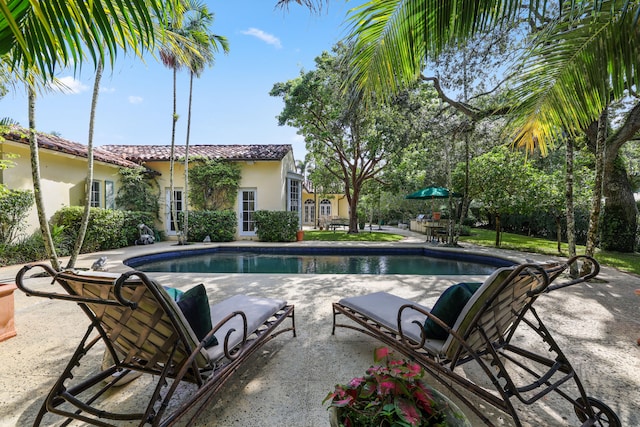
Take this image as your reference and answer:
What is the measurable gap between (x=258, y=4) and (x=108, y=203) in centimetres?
1172

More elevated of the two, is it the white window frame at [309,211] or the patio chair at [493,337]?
the white window frame at [309,211]

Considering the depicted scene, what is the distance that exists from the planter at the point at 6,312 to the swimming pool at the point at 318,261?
17.1 feet

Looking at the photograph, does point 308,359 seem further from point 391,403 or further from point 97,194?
point 97,194

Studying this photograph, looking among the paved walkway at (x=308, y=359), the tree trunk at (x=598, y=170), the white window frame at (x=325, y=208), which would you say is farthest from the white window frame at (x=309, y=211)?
the tree trunk at (x=598, y=170)

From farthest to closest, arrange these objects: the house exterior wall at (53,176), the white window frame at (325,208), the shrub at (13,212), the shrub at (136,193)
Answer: the white window frame at (325,208) < the shrub at (136,193) < the house exterior wall at (53,176) < the shrub at (13,212)

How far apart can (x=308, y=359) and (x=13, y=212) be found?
9650 millimetres

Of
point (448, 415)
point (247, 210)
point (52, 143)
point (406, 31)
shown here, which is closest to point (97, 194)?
point (52, 143)

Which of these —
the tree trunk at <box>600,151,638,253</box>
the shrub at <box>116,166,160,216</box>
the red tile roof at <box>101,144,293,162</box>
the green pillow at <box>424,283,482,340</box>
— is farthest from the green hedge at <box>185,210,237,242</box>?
the tree trunk at <box>600,151,638,253</box>

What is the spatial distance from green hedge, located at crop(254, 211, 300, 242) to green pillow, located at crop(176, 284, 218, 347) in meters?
10.9

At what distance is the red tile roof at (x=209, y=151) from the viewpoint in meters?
13.5

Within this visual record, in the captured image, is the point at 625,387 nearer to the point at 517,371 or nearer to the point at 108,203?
the point at 517,371

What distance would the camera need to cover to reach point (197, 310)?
1993 mm

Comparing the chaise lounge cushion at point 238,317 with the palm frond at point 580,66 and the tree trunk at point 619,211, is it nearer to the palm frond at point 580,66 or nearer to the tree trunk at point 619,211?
the palm frond at point 580,66

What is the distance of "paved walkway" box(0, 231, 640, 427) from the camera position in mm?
2045
